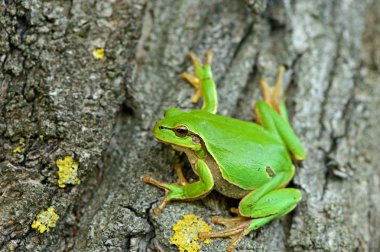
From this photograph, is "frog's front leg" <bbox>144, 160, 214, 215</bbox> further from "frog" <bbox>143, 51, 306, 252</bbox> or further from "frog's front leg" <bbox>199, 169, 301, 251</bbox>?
"frog's front leg" <bbox>199, 169, 301, 251</bbox>

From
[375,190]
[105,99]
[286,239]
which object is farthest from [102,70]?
[375,190]

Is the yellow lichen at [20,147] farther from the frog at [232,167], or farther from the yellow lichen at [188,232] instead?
the yellow lichen at [188,232]

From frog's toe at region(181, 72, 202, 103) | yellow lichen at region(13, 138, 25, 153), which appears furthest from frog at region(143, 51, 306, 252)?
yellow lichen at region(13, 138, 25, 153)

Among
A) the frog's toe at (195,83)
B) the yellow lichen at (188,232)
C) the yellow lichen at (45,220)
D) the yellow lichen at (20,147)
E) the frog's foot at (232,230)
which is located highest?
the frog's toe at (195,83)

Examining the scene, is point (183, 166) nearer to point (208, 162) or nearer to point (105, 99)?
point (208, 162)

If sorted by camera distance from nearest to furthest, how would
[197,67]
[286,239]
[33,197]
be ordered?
[33,197] < [286,239] < [197,67]

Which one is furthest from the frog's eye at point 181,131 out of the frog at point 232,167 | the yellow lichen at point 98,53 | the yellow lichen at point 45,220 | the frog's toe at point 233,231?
the yellow lichen at point 45,220

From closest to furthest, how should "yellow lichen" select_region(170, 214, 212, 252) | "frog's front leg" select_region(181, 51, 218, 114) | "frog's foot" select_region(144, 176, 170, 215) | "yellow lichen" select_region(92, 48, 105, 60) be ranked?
"yellow lichen" select_region(170, 214, 212, 252) < "frog's foot" select_region(144, 176, 170, 215) < "yellow lichen" select_region(92, 48, 105, 60) < "frog's front leg" select_region(181, 51, 218, 114)
